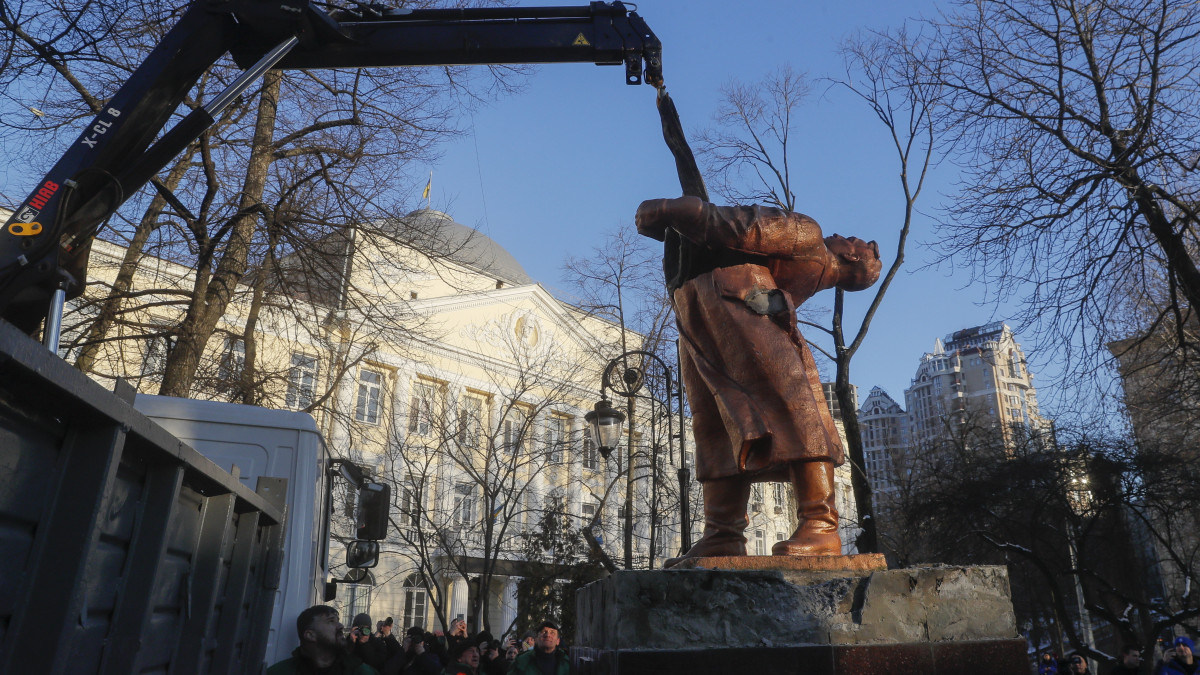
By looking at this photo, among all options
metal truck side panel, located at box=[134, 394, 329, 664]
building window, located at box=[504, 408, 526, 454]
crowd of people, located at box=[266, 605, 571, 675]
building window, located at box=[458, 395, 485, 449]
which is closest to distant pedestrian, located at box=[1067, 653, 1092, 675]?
crowd of people, located at box=[266, 605, 571, 675]

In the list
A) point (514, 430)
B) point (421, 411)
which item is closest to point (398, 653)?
point (421, 411)

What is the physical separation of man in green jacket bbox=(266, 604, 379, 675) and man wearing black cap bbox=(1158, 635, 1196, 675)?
339 inches

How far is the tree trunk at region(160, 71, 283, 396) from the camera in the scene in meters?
10.8

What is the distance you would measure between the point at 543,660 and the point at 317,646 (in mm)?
2729

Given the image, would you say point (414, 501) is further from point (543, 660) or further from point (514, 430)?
point (543, 660)

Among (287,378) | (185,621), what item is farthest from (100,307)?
(185,621)

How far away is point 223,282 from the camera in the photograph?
11414mm

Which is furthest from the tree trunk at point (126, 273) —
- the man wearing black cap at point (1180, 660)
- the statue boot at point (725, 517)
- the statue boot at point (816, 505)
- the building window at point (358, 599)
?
the building window at point (358, 599)

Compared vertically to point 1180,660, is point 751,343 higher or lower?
higher

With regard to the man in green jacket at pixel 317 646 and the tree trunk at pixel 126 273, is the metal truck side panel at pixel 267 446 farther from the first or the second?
the tree trunk at pixel 126 273

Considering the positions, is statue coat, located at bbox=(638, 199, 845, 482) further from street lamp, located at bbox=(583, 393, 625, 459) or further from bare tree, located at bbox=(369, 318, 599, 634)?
bare tree, located at bbox=(369, 318, 599, 634)

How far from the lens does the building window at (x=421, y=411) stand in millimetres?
22500

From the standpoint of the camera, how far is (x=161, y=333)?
448 inches

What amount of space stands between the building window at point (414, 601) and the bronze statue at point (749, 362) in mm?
25790
